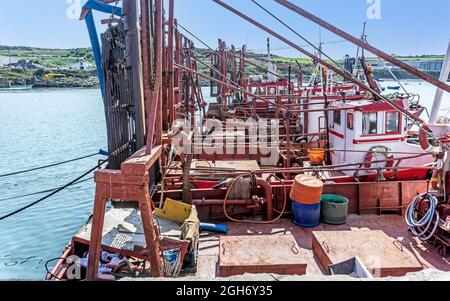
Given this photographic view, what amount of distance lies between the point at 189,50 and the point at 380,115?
1152 cm

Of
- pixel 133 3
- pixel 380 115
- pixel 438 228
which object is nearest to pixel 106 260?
pixel 133 3

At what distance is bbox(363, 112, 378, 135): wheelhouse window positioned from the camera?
11258 millimetres

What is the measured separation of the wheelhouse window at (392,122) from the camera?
11195 millimetres

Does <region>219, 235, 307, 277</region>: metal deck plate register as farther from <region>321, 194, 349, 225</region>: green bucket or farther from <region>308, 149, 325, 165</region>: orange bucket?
<region>308, 149, 325, 165</region>: orange bucket

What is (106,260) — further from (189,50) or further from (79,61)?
(79,61)

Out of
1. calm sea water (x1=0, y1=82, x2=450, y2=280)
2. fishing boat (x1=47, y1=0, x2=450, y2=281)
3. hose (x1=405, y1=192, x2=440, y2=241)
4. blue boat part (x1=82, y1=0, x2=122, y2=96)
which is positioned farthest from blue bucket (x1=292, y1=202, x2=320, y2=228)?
calm sea water (x1=0, y1=82, x2=450, y2=280)

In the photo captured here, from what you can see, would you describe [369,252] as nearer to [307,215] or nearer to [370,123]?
[307,215]

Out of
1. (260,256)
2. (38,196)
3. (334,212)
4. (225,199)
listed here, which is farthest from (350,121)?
(38,196)

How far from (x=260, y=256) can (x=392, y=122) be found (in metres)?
7.79

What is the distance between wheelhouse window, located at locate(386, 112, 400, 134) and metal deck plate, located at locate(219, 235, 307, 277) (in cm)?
683

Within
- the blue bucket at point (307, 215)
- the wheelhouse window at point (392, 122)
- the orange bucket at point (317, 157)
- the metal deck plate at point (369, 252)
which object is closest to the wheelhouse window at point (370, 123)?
the wheelhouse window at point (392, 122)

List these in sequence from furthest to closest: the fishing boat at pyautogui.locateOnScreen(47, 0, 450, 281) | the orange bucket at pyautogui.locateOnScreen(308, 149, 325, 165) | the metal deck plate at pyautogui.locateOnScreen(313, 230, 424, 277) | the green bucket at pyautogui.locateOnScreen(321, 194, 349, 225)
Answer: the orange bucket at pyautogui.locateOnScreen(308, 149, 325, 165) < the green bucket at pyautogui.locateOnScreen(321, 194, 349, 225) < the metal deck plate at pyautogui.locateOnScreen(313, 230, 424, 277) < the fishing boat at pyautogui.locateOnScreen(47, 0, 450, 281)
